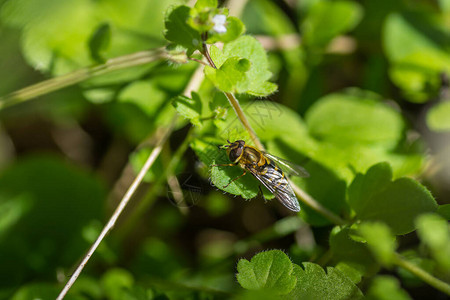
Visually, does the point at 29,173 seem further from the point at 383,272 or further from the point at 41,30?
the point at 383,272

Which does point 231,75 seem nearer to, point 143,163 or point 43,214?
point 143,163

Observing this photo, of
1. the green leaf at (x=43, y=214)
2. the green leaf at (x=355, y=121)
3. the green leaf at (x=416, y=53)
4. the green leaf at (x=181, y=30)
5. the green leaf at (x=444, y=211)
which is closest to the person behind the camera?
the green leaf at (x=181, y=30)

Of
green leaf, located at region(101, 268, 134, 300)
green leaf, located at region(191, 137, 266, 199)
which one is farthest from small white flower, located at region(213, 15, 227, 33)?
green leaf, located at region(101, 268, 134, 300)

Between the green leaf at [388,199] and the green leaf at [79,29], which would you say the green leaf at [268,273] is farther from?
the green leaf at [79,29]

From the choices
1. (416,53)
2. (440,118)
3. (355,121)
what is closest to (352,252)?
(355,121)

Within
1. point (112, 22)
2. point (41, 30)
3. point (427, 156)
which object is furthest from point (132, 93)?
point (427, 156)

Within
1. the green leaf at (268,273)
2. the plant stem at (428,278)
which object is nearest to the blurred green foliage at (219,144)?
the green leaf at (268,273)
